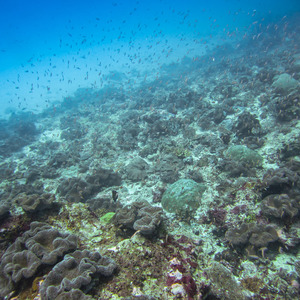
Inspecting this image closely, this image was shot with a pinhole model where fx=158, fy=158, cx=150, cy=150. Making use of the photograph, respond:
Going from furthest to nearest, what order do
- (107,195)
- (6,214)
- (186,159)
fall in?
(186,159)
(107,195)
(6,214)

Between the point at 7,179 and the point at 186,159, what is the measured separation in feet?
43.0

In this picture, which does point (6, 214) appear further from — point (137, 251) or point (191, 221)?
point (191, 221)

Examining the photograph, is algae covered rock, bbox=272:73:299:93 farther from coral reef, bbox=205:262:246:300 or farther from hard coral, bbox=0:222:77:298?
hard coral, bbox=0:222:77:298

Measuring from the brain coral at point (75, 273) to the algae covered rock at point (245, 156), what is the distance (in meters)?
7.25

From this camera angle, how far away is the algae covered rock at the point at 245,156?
7.52m

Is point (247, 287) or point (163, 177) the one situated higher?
point (163, 177)

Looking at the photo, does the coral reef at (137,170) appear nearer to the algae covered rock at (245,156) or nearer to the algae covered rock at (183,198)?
the algae covered rock at (183,198)

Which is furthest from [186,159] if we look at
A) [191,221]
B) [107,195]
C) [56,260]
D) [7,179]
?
[7,179]

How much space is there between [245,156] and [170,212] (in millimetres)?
4701

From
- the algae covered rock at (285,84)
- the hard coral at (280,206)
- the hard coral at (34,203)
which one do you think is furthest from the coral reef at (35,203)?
the algae covered rock at (285,84)

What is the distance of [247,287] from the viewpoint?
3.50 metres

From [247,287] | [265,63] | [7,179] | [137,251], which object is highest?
[265,63]

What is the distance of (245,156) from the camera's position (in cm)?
777

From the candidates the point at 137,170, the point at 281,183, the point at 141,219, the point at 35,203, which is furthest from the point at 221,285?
the point at 137,170
